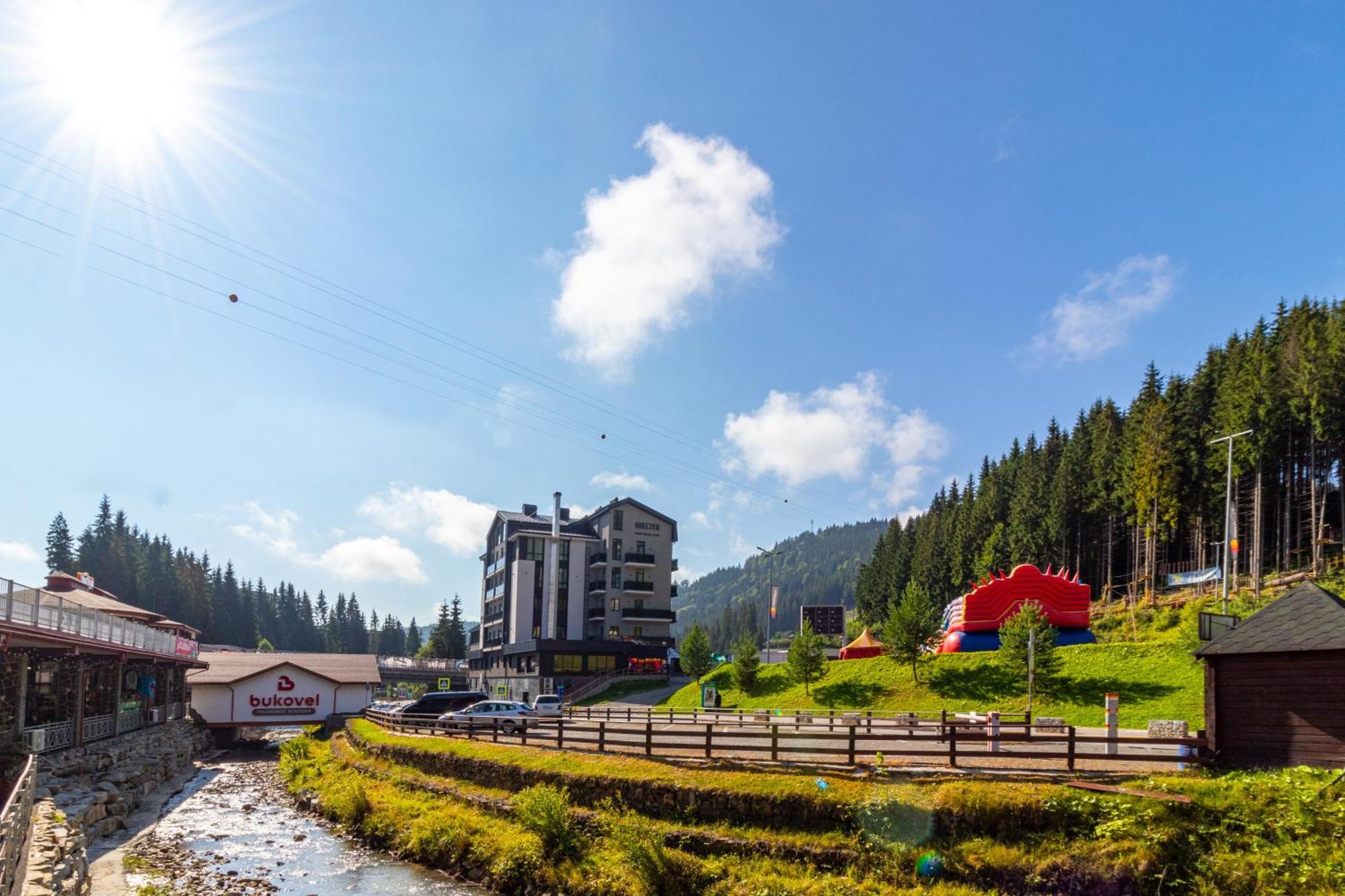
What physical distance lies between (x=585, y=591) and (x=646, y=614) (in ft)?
23.1

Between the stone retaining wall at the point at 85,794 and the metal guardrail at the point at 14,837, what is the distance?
34 centimetres

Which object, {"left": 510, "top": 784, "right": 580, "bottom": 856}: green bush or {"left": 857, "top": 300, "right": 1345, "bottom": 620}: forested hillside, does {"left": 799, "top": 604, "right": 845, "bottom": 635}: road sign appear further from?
{"left": 510, "top": 784, "right": 580, "bottom": 856}: green bush

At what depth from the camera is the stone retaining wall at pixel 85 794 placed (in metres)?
15.7

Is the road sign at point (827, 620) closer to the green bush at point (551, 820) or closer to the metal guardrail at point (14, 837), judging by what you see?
the green bush at point (551, 820)

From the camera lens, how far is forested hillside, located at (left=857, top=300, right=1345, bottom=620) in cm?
6112

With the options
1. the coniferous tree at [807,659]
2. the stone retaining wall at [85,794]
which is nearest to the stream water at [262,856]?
the stone retaining wall at [85,794]

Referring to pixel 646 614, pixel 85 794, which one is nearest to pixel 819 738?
pixel 85 794

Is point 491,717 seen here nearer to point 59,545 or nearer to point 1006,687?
point 1006,687

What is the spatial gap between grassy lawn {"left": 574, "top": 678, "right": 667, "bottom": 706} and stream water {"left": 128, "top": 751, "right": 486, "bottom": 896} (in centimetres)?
3933

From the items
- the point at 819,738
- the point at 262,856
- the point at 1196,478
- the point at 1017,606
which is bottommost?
the point at 262,856

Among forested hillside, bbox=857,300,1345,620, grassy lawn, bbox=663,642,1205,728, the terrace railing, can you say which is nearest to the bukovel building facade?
grassy lawn, bbox=663,642,1205,728

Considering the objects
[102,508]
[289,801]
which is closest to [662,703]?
[289,801]

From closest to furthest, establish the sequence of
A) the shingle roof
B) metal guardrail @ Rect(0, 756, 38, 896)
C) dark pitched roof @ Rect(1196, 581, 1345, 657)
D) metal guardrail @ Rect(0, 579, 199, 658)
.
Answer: metal guardrail @ Rect(0, 756, 38, 896) < dark pitched roof @ Rect(1196, 581, 1345, 657) < metal guardrail @ Rect(0, 579, 199, 658) < the shingle roof

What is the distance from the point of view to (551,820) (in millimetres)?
21594
